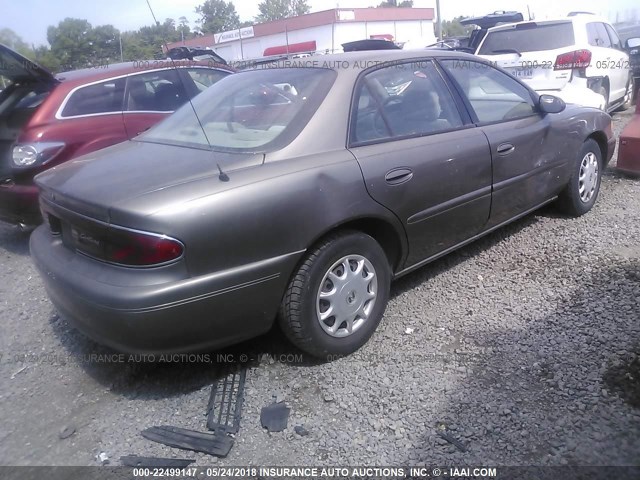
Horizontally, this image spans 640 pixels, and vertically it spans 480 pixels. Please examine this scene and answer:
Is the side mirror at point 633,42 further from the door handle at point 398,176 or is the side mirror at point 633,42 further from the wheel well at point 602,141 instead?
the door handle at point 398,176

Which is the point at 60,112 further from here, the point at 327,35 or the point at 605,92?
the point at 327,35

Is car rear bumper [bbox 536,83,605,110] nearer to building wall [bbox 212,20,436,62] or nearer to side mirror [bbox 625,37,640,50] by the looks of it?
side mirror [bbox 625,37,640,50]

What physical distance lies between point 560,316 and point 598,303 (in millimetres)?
285

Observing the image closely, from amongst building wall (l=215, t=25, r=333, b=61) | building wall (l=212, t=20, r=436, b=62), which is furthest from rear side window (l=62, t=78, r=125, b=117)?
building wall (l=215, t=25, r=333, b=61)

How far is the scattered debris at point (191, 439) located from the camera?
94.9 inches

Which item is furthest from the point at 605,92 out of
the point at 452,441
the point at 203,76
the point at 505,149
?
the point at 452,441

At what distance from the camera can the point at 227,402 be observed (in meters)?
2.72

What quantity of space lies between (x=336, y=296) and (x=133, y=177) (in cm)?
118

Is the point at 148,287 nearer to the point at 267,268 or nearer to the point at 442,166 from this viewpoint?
the point at 267,268

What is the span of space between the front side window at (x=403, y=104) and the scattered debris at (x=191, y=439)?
164cm

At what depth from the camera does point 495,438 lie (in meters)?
2.34

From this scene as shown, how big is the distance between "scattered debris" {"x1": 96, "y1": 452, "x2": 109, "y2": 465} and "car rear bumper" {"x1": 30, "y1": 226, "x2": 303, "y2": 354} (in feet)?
1.51

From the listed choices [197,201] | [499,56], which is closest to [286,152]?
[197,201]

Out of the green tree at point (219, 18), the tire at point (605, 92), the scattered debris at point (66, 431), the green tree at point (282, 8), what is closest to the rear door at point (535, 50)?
the tire at point (605, 92)
